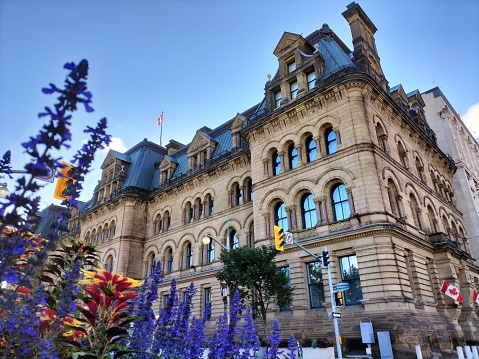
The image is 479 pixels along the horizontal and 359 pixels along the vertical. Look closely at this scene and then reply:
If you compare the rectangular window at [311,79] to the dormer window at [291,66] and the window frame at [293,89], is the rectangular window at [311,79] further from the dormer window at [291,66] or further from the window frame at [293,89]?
the dormer window at [291,66]

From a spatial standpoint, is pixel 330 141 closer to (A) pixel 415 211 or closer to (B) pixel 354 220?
(B) pixel 354 220

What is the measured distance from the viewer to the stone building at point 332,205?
1923cm

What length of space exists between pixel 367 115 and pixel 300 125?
4.83m

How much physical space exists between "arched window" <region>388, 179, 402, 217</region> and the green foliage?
909 centimetres

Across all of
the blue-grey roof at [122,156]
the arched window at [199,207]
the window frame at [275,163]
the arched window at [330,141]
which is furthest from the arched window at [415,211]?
the blue-grey roof at [122,156]

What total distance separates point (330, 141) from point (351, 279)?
9348mm

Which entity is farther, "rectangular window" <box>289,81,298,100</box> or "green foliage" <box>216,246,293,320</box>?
"rectangular window" <box>289,81,298,100</box>

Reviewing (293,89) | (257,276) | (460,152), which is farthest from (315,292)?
(460,152)

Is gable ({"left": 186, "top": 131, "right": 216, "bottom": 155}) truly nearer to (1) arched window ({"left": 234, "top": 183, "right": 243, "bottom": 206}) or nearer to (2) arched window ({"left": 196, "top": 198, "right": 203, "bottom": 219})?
(2) arched window ({"left": 196, "top": 198, "right": 203, "bottom": 219})

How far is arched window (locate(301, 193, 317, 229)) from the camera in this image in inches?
912

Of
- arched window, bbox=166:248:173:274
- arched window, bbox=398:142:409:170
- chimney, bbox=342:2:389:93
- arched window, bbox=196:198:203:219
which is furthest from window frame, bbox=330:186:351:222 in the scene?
arched window, bbox=166:248:173:274

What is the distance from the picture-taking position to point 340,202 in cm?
2194

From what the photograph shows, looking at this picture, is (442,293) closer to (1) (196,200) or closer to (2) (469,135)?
(1) (196,200)

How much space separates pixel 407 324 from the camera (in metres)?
17.2
